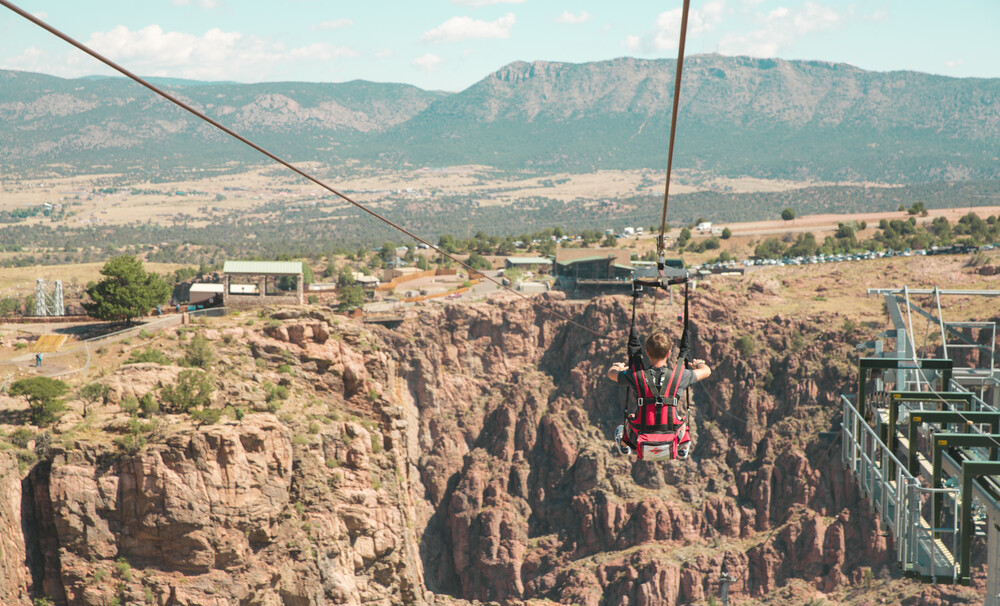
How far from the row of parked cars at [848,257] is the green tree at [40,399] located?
2522 inches

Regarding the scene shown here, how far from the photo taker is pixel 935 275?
83.3 meters

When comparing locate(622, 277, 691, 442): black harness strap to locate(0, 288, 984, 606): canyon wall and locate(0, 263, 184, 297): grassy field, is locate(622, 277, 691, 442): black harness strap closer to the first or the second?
locate(0, 288, 984, 606): canyon wall

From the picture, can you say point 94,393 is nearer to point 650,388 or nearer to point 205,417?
point 205,417

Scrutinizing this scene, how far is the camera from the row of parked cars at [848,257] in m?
91.0

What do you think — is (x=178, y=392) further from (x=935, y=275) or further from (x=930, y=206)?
(x=930, y=206)

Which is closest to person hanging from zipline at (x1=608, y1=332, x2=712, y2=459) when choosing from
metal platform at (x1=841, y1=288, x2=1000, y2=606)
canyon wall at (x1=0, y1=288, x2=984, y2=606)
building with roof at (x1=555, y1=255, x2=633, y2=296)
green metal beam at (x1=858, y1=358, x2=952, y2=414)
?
metal platform at (x1=841, y1=288, x2=1000, y2=606)

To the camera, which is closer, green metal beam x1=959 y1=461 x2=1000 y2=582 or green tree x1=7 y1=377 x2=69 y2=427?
green metal beam x1=959 y1=461 x2=1000 y2=582

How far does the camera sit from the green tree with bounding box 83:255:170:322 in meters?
50.3

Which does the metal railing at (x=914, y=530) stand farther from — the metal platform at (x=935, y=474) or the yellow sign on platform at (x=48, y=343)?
the yellow sign on platform at (x=48, y=343)

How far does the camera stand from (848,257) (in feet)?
311

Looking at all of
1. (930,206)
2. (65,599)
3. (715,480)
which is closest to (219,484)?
(65,599)

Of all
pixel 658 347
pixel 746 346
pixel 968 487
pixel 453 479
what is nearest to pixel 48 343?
pixel 453 479

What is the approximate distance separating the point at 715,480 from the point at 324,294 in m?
34.5

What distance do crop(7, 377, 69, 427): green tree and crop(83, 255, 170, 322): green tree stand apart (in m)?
13.5
